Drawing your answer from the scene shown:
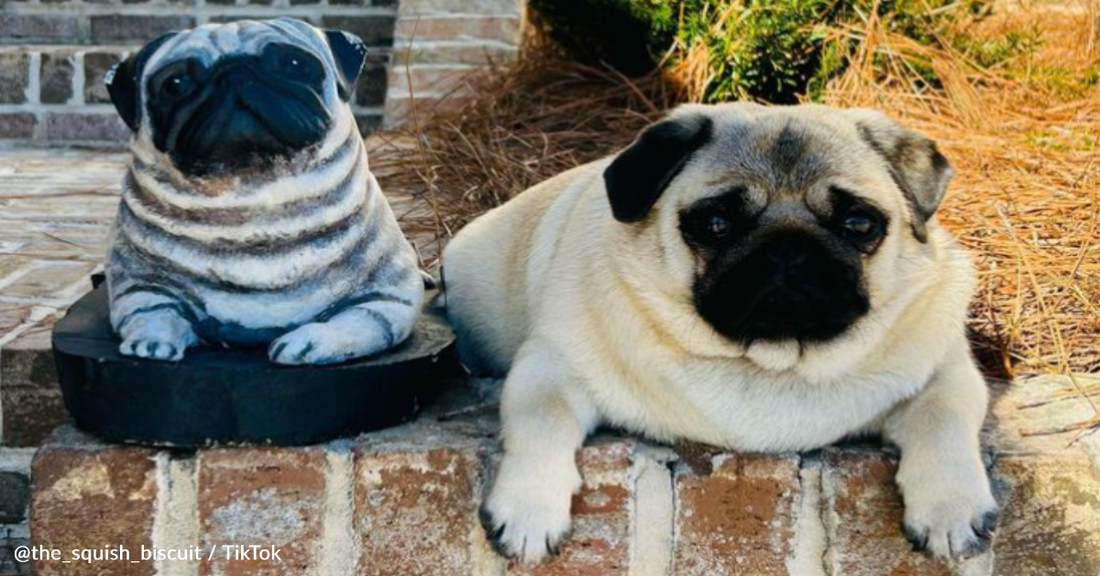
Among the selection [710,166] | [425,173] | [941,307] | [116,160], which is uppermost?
[710,166]

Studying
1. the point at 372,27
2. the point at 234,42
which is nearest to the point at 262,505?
the point at 234,42

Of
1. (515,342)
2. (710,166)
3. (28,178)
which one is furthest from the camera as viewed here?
(28,178)

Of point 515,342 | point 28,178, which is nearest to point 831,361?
point 515,342

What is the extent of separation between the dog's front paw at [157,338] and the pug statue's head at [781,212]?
0.85 meters

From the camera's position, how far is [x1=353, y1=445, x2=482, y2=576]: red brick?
264 centimetres

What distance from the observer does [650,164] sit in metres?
2.64

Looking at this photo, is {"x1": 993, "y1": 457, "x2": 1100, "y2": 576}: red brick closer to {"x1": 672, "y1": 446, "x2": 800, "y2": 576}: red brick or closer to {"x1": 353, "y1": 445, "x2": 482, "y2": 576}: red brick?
{"x1": 672, "y1": 446, "x2": 800, "y2": 576}: red brick

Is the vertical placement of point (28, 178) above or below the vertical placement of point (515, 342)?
below

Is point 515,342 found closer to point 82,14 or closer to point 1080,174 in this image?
point 1080,174

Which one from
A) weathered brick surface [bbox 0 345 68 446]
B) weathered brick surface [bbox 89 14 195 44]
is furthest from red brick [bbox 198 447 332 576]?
weathered brick surface [bbox 89 14 195 44]

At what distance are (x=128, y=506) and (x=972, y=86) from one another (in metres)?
3.34

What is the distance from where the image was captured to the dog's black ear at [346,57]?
2643 mm

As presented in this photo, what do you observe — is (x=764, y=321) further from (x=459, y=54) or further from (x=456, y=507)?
(x=459, y=54)

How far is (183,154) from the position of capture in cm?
247
